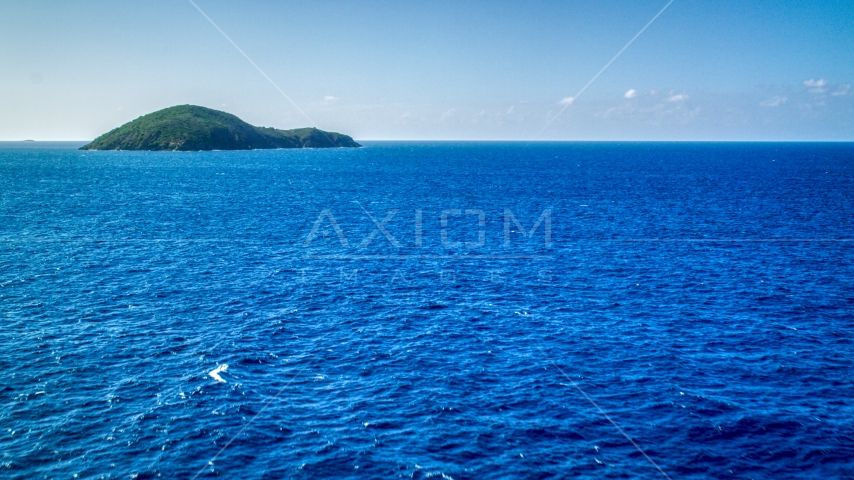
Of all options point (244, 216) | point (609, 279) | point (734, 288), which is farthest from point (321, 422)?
point (244, 216)

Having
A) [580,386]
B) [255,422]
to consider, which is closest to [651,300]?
[580,386]

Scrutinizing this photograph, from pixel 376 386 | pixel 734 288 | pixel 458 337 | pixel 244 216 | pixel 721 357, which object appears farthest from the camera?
pixel 244 216

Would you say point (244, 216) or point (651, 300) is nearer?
point (651, 300)

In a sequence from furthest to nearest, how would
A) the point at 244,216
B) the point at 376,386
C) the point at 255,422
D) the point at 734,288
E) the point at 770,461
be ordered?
the point at 244,216, the point at 734,288, the point at 376,386, the point at 255,422, the point at 770,461

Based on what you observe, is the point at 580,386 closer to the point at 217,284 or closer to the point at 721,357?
the point at 721,357

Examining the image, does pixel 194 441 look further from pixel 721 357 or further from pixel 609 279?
pixel 609 279

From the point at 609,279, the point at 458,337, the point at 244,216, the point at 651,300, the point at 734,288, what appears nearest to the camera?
the point at 458,337
